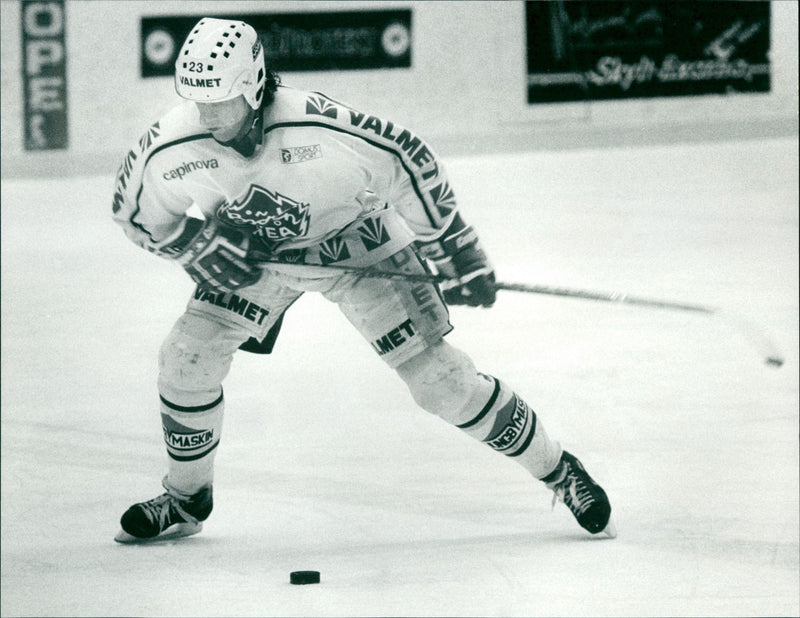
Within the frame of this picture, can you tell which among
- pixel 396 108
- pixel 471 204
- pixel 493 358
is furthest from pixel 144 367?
pixel 396 108

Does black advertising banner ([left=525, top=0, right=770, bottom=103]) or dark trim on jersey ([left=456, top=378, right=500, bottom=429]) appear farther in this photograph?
black advertising banner ([left=525, top=0, right=770, bottom=103])

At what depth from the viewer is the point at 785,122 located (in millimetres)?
7102

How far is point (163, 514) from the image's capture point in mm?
2973

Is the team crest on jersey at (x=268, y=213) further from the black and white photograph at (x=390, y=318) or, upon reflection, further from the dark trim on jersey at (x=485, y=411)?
the dark trim on jersey at (x=485, y=411)

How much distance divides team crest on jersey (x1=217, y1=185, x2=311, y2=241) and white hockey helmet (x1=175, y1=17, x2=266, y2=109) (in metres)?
0.22

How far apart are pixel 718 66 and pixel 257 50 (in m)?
5.01

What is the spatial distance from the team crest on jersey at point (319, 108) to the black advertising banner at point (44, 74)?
173 inches

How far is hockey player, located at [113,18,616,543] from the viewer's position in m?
2.54

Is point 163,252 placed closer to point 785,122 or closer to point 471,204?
point 471,204

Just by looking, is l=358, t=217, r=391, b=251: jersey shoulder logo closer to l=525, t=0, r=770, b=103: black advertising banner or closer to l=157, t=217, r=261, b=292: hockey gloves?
l=157, t=217, r=261, b=292: hockey gloves

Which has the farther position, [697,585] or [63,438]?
[63,438]

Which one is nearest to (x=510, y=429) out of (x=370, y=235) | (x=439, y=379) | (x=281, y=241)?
(x=439, y=379)

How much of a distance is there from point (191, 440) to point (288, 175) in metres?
0.64

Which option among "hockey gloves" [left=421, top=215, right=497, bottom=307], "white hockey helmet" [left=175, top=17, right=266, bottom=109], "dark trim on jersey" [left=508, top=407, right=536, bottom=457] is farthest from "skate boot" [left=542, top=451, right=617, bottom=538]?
"white hockey helmet" [left=175, top=17, right=266, bottom=109]
